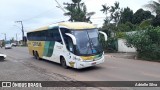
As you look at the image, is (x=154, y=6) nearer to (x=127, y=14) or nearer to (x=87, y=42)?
(x=127, y=14)

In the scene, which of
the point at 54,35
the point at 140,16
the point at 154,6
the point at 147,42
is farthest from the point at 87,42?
the point at 140,16

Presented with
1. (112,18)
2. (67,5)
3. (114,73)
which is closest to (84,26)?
(114,73)

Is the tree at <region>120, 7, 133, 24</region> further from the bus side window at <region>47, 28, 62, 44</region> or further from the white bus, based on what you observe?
the white bus

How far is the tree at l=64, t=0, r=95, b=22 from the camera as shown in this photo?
50037 mm

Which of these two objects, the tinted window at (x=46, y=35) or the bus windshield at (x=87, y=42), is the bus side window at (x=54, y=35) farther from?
the bus windshield at (x=87, y=42)

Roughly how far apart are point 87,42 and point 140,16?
4860cm

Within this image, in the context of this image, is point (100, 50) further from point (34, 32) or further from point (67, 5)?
point (67, 5)

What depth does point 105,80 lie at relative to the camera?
13.4 m

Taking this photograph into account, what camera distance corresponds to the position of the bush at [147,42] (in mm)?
22602

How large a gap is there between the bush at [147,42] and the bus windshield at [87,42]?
700 cm

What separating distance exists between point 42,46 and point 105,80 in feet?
34.8

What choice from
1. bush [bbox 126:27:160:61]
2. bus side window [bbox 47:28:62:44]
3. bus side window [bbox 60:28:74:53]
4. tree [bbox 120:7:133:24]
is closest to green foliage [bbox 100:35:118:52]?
bush [bbox 126:27:160:61]

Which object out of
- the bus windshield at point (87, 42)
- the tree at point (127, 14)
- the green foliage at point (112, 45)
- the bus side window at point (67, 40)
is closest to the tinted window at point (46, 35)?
the bus side window at point (67, 40)

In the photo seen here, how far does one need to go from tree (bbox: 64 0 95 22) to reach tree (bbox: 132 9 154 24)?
1245cm
